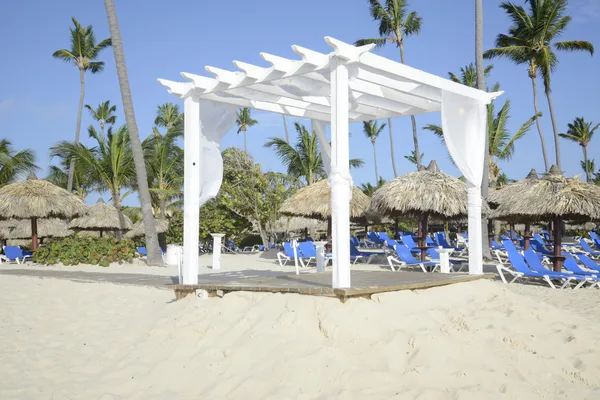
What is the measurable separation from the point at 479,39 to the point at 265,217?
10709 millimetres

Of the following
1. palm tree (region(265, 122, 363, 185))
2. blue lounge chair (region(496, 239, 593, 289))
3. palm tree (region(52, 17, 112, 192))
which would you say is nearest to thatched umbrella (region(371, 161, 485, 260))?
blue lounge chair (region(496, 239, 593, 289))

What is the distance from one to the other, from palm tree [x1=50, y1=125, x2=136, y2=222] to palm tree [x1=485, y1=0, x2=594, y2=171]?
1598 centimetres

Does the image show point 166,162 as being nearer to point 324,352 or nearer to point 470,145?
point 470,145

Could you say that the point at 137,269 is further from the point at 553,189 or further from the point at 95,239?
the point at 553,189

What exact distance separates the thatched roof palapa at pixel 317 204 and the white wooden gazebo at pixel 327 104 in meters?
7.64

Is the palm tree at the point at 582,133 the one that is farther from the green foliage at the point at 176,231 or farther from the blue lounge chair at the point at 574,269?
the blue lounge chair at the point at 574,269

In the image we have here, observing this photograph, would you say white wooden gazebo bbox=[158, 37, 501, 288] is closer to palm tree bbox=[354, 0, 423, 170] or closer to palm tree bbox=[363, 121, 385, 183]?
palm tree bbox=[354, 0, 423, 170]

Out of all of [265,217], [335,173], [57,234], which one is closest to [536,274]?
[335,173]

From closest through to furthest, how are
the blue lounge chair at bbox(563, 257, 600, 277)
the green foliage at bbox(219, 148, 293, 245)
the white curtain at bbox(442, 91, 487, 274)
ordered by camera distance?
the white curtain at bbox(442, 91, 487, 274) → the blue lounge chair at bbox(563, 257, 600, 277) → the green foliage at bbox(219, 148, 293, 245)

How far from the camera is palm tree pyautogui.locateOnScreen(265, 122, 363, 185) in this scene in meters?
26.0

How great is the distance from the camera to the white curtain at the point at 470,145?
6695mm

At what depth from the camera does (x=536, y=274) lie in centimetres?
909

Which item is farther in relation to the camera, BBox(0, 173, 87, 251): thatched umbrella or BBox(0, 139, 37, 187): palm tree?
BBox(0, 139, 37, 187): palm tree

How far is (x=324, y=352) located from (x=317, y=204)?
11.2 metres
